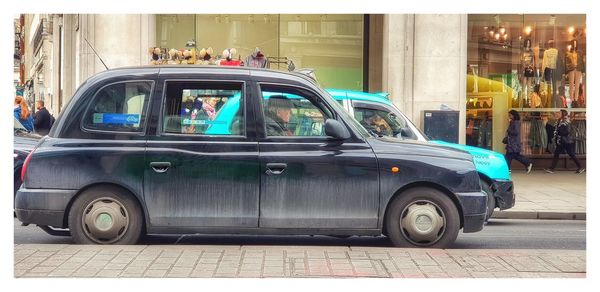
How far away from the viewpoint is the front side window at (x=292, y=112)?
780cm

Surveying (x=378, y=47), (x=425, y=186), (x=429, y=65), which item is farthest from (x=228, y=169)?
(x=378, y=47)

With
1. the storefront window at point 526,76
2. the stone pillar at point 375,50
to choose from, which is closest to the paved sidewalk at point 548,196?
the storefront window at point 526,76

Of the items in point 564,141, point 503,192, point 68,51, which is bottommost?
point 503,192

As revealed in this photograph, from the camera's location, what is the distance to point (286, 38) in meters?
22.0

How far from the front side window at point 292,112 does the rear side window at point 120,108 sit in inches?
45.4

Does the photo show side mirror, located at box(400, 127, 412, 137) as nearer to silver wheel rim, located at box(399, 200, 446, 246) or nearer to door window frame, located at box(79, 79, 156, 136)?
silver wheel rim, located at box(399, 200, 446, 246)

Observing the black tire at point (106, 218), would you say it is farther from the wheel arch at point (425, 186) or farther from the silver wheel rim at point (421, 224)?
the silver wheel rim at point (421, 224)

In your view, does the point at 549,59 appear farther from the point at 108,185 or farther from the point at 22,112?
the point at 108,185

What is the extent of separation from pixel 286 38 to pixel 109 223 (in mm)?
14899

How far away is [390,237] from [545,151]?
15.7 metres

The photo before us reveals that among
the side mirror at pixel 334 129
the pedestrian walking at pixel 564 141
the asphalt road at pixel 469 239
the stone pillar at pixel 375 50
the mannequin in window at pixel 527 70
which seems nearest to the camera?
the side mirror at pixel 334 129
